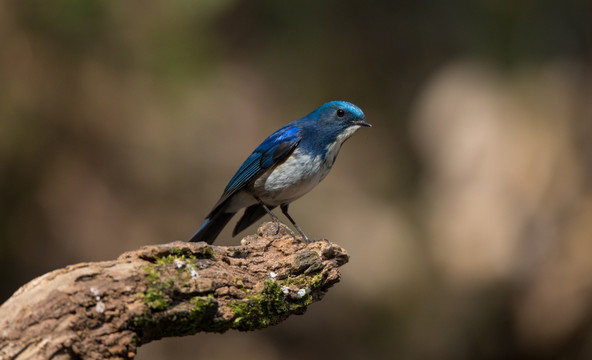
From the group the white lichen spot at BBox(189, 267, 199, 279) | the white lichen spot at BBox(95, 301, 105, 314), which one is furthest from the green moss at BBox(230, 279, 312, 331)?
the white lichen spot at BBox(95, 301, 105, 314)

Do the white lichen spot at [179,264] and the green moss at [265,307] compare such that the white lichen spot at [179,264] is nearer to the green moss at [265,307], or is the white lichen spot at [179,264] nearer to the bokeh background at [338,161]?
the green moss at [265,307]

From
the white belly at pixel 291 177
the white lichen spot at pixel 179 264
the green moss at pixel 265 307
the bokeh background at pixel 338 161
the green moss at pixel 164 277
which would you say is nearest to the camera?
the green moss at pixel 164 277

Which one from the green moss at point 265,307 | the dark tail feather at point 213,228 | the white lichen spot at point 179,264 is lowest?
the green moss at point 265,307

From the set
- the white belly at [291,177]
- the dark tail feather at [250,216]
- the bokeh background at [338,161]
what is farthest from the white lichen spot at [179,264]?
the bokeh background at [338,161]

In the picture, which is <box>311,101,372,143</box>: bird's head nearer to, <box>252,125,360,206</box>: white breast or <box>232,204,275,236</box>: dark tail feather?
<box>252,125,360,206</box>: white breast

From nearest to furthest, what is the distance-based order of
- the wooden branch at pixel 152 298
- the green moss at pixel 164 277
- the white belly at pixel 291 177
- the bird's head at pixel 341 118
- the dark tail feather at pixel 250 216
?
1. the wooden branch at pixel 152 298
2. the green moss at pixel 164 277
3. the white belly at pixel 291 177
4. the bird's head at pixel 341 118
5. the dark tail feather at pixel 250 216

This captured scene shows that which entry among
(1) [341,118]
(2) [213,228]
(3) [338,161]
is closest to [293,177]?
(1) [341,118]

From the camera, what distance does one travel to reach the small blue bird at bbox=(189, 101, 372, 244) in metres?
4.68

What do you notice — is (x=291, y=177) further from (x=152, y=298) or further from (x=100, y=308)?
(x=100, y=308)

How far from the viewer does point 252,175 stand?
15.6 ft

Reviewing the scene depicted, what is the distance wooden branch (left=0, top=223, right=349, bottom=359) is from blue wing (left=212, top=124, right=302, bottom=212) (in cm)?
118

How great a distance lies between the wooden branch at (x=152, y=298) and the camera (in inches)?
103

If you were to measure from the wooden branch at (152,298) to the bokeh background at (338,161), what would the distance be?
16.8 feet

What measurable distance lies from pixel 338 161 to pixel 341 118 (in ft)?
15.3
